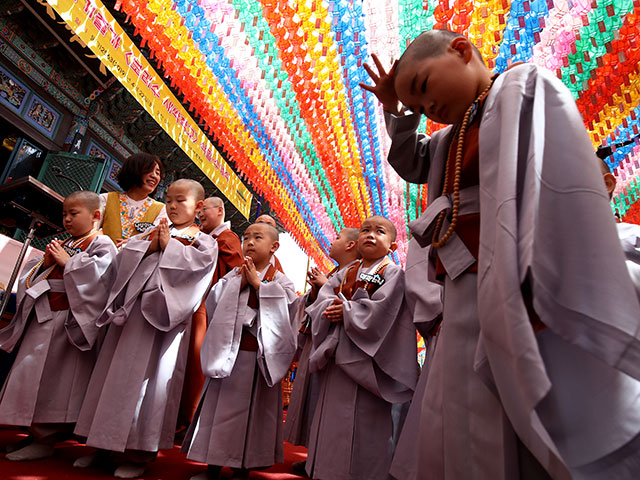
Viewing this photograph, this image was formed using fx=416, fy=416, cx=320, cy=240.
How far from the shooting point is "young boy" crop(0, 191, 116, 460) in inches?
90.7

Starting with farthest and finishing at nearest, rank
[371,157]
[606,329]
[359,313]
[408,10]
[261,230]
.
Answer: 1. [371,157]
2. [408,10]
3. [261,230]
4. [359,313]
5. [606,329]

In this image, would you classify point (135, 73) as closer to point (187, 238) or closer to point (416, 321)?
point (187, 238)

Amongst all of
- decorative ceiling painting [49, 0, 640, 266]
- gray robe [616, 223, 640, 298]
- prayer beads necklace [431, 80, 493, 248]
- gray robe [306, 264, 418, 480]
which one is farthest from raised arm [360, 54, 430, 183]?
decorative ceiling painting [49, 0, 640, 266]

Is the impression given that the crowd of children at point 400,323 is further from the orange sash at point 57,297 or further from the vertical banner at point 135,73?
the vertical banner at point 135,73

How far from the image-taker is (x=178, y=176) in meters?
9.33

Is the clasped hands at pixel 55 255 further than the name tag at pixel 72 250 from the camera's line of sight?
No

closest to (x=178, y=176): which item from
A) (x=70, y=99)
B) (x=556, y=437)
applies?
(x=70, y=99)

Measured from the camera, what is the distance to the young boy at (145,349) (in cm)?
212

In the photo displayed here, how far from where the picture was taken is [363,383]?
2293 mm

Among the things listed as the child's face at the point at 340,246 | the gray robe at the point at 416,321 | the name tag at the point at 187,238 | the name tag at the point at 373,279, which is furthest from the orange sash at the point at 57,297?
the child's face at the point at 340,246

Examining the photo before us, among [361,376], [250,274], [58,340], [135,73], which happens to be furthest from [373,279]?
[135,73]

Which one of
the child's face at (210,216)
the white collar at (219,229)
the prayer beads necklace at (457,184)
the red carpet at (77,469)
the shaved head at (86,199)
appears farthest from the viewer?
the child's face at (210,216)

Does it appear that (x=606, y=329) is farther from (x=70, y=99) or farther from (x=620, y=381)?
(x=70, y=99)

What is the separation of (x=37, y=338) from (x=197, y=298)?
968mm
